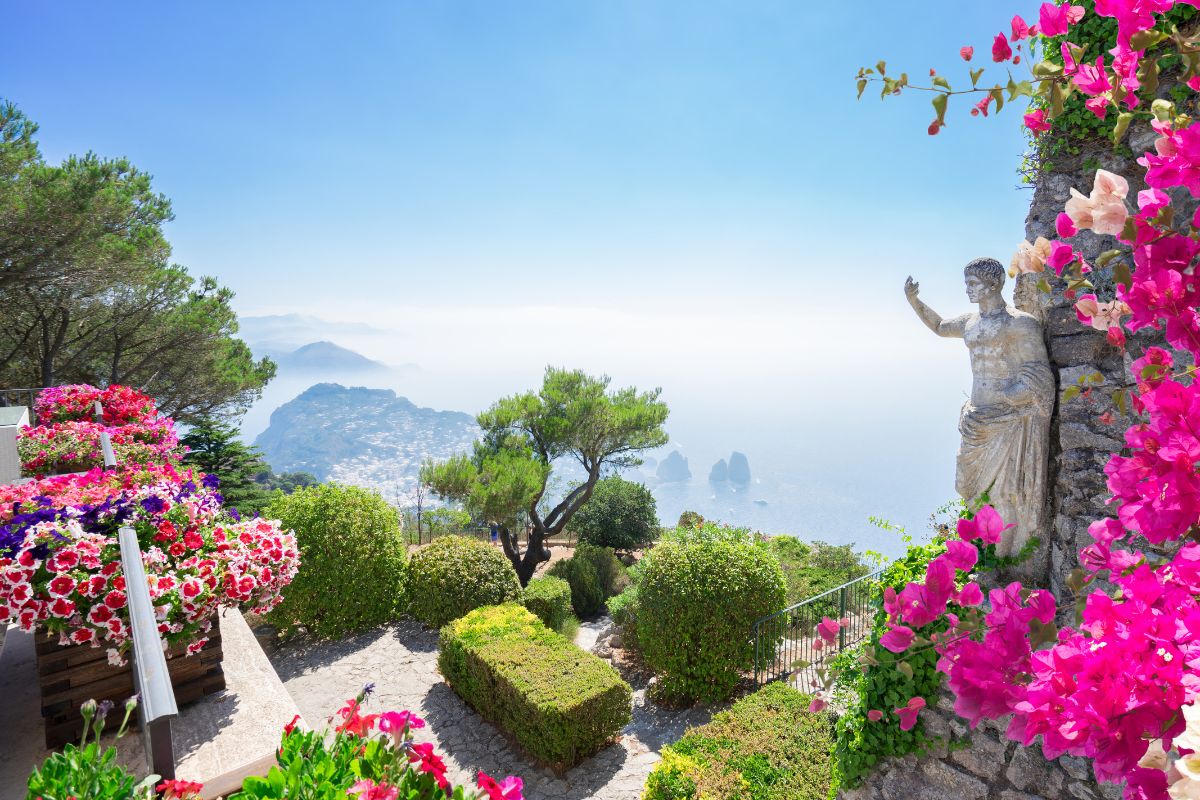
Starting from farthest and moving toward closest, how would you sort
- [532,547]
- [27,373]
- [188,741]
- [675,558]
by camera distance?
[532,547] < [27,373] < [675,558] < [188,741]

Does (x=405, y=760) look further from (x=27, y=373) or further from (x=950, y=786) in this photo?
(x=27, y=373)

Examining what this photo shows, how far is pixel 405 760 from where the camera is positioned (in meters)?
1.95

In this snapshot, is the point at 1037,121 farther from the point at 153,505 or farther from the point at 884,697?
the point at 153,505

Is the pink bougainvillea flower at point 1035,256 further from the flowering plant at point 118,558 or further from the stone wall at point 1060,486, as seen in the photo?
the flowering plant at point 118,558

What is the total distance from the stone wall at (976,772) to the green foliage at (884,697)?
0.09 m

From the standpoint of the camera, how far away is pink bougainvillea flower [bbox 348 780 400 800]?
161 centimetres

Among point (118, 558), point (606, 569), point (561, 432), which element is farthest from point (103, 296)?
point (118, 558)

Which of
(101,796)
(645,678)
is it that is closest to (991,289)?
(101,796)

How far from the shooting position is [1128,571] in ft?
4.27

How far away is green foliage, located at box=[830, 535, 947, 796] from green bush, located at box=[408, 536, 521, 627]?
20.3 feet

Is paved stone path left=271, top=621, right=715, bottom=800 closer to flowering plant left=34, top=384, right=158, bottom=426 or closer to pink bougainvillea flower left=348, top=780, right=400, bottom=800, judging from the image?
flowering plant left=34, top=384, right=158, bottom=426

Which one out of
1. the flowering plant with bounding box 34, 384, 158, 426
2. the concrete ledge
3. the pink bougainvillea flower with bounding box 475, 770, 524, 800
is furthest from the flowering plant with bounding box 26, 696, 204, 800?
the flowering plant with bounding box 34, 384, 158, 426

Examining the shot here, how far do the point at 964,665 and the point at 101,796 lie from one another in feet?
7.38

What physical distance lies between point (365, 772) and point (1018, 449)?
379 cm
